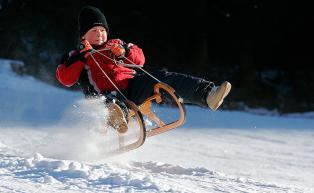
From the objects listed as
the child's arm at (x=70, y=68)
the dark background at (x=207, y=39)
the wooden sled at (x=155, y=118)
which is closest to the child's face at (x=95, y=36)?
the child's arm at (x=70, y=68)

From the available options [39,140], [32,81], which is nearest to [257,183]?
[39,140]

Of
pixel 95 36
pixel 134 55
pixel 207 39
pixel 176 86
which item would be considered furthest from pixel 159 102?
pixel 207 39

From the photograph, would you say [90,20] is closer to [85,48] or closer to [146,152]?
[85,48]

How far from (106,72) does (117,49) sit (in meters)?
0.28

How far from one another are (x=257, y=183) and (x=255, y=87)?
10994mm

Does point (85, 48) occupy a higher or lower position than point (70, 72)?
higher

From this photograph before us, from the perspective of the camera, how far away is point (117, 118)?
4758 millimetres

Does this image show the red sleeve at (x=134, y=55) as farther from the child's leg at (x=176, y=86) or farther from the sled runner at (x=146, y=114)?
the child's leg at (x=176, y=86)

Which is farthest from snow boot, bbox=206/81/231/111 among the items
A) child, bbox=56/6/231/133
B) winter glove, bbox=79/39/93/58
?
winter glove, bbox=79/39/93/58

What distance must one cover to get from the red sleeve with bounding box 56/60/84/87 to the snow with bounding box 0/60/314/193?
290 mm

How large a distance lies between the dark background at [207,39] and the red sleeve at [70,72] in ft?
25.8

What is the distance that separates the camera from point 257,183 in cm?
392

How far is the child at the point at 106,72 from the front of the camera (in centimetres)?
479

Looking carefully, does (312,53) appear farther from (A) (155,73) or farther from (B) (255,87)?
(A) (155,73)
